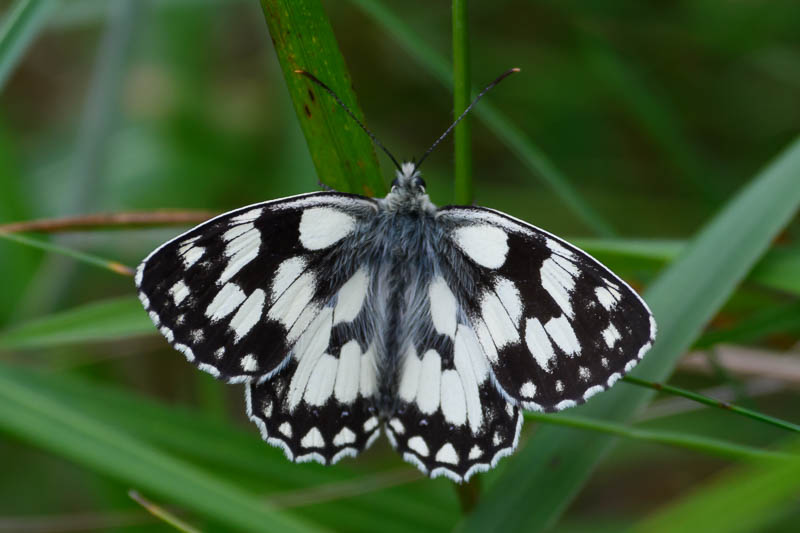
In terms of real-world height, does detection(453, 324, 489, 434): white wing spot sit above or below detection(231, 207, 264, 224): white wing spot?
below

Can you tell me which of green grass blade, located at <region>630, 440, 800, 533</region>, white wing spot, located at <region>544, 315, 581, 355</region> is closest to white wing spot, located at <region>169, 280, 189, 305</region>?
white wing spot, located at <region>544, 315, 581, 355</region>

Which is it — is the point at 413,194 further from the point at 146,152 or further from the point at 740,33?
the point at 146,152

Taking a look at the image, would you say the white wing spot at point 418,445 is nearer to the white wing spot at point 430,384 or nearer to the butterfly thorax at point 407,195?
the white wing spot at point 430,384

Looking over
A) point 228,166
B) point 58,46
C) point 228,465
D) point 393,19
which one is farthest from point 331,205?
point 58,46

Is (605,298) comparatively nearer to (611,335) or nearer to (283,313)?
(611,335)

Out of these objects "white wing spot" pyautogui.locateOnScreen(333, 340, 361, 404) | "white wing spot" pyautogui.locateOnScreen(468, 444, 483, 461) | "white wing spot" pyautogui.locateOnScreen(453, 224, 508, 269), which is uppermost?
"white wing spot" pyautogui.locateOnScreen(453, 224, 508, 269)

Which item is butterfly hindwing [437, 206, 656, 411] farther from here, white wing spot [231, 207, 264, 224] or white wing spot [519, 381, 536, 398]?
white wing spot [231, 207, 264, 224]

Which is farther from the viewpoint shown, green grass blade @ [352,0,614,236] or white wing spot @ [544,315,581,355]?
green grass blade @ [352,0,614,236]

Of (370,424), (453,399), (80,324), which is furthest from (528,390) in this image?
(80,324)
